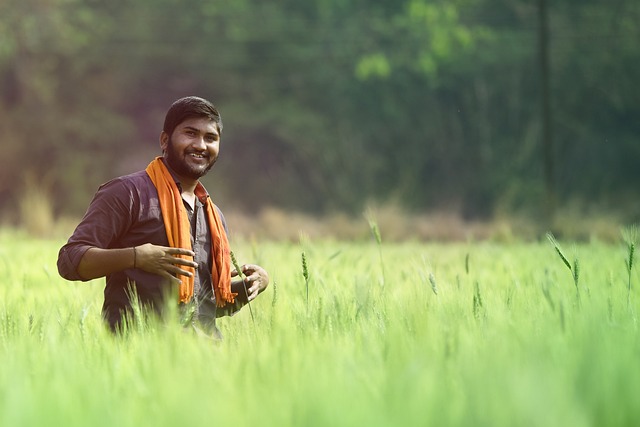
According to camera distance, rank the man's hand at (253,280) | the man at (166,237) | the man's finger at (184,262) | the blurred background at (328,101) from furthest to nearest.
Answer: the blurred background at (328,101) → the man's hand at (253,280) → the man at (166,237) → the man's finger at (184,262)

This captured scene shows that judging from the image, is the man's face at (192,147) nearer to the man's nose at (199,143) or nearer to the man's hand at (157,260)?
the man's nose at (199,143)

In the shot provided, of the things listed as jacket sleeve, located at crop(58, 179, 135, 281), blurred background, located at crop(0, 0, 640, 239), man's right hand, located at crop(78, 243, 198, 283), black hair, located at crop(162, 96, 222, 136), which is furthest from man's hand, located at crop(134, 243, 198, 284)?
blurred background, located at crop(0, 0, 640, 239)

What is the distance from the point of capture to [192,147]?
366 cm

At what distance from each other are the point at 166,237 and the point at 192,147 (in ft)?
1.14

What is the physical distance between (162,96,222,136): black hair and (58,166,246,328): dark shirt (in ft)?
0.73

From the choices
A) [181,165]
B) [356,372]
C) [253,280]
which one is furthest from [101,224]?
[356,372]

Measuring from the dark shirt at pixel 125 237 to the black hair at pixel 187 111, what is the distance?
0.73 ft

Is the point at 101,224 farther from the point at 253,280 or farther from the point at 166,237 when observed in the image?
the point at 253,280

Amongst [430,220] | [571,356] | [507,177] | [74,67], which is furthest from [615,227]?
[74,67]

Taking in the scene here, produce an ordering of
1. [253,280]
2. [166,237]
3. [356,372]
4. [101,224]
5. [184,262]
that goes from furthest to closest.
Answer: [253,280]
[166,237]
[101,224]
[184,262]
[356,372]

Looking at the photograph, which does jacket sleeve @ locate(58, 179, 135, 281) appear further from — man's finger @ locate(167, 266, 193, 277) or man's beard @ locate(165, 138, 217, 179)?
man's finger @ locate(167, 266, 193, 277)

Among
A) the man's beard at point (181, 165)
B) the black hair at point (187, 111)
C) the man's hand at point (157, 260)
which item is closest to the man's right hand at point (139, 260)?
the man's hand at point (157, 260)

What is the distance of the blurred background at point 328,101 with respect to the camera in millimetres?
24312

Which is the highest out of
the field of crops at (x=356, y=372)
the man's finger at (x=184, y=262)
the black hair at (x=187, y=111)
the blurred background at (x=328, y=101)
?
the blurred background at (x=328, y=101)
